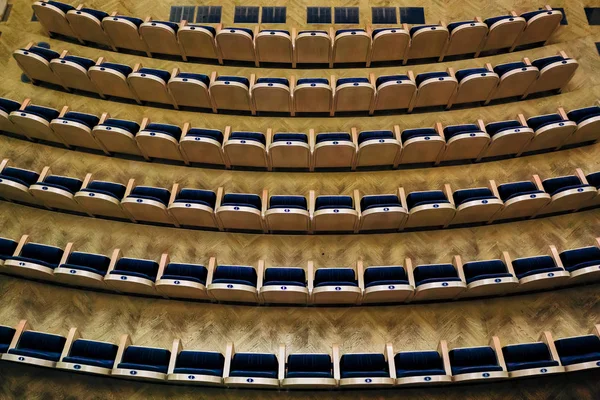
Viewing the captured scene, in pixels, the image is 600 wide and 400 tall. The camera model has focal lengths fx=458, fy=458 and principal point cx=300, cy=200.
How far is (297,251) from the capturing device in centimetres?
88

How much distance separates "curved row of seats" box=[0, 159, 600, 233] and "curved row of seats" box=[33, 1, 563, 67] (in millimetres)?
332

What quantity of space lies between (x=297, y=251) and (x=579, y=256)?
500 mm

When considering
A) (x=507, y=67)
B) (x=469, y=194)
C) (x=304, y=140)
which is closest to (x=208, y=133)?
(x=304, y=140)

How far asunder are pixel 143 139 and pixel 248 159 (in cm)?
20

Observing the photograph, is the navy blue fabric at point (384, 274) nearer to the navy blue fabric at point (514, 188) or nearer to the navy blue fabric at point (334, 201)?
the navy blue fabric at point (334, 201)

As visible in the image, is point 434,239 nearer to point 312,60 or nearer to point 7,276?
point 312,60

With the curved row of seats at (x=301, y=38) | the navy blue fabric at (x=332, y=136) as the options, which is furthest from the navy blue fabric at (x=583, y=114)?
the navy blue fabric at (x=332, y=136)

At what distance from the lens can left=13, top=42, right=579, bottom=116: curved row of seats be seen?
91 cm

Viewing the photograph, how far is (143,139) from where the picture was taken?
0.87m

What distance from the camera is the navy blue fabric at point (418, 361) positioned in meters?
0.75

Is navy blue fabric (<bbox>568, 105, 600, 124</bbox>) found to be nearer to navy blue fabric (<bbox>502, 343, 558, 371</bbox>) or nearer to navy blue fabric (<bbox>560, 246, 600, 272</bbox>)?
navy blue fabric (<bbox>560, 246, 600, 272</bbox>)

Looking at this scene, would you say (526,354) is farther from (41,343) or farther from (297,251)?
(41,343)

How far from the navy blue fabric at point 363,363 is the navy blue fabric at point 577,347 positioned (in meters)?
0.28

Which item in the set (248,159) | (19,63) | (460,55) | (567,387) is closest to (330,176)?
(248,159)
